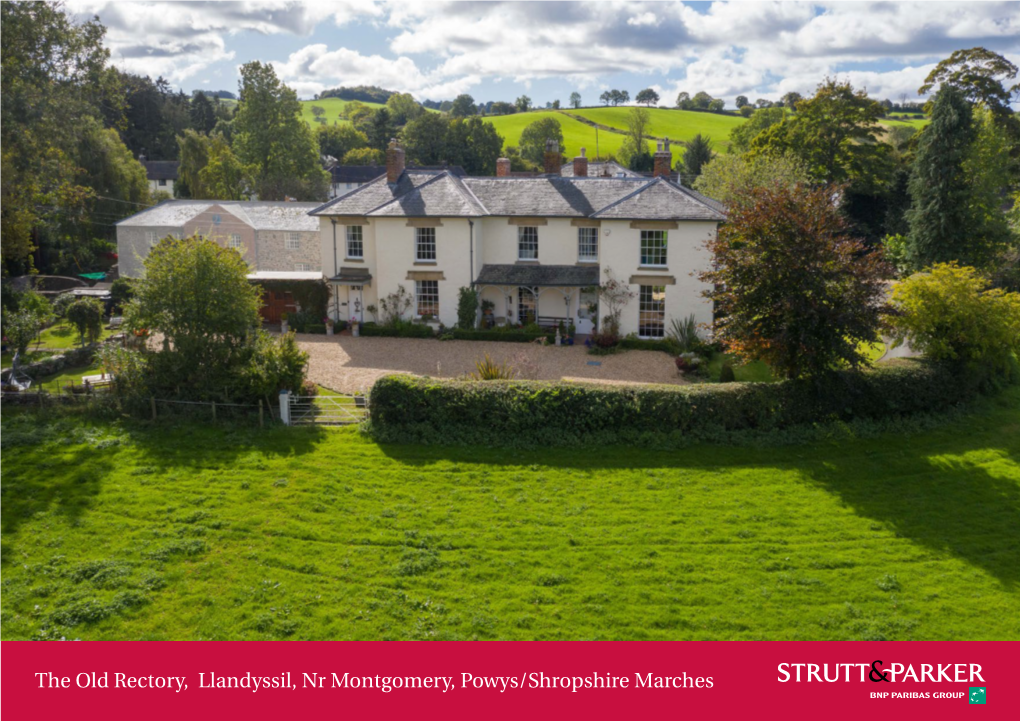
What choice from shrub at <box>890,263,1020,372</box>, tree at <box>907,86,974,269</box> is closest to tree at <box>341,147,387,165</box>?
tree at <box>907,86,974,269</box>

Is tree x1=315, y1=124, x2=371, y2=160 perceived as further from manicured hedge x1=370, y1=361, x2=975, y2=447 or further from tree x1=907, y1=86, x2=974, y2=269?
manicured hedge x1=370, y1=361, x2=975, y2=447

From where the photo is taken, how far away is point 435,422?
20.6 meters

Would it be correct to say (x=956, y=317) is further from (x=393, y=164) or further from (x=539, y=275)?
(x=393, y=164)

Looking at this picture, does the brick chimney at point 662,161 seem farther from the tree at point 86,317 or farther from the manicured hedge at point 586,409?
the tree at point 86,317

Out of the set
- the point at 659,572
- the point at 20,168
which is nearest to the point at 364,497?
the point at 659,572

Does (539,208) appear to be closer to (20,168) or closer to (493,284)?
(493,284)


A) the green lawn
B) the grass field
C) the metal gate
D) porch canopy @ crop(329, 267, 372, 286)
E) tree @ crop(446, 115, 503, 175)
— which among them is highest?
tree @ crop(446, 115, 503, 175)

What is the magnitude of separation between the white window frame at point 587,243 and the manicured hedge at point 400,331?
741 cm

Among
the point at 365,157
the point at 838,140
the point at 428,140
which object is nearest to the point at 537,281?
the point at 838,140

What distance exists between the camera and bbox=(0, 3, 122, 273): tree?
25703 millimetres

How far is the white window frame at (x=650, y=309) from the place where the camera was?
1251 inches

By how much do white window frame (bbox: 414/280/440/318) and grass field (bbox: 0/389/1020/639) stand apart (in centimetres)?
1394

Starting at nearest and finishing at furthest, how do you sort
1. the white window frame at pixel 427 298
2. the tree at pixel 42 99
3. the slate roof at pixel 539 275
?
the tree at pixel 42 99 → the slate roof at pixel 539 275 → the white window frame at pixel 427 298

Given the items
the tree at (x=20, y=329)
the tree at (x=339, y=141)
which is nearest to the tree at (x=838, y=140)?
the tree at (x=20, y=329)
